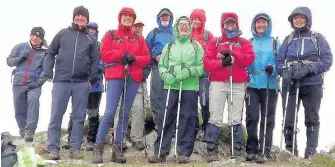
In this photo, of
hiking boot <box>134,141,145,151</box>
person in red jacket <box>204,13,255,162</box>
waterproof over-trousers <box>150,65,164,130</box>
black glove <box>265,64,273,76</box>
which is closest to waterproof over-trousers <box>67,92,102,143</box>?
hiking boot <box>134,141,145,151</box>

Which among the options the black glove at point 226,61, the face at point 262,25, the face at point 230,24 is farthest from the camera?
the face at point 262,25

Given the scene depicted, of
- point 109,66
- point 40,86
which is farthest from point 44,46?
point 109,66

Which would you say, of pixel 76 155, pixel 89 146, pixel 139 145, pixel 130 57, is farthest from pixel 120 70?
pixel 89 146

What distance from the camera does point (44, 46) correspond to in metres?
14.9

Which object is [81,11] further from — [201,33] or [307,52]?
[307,52]

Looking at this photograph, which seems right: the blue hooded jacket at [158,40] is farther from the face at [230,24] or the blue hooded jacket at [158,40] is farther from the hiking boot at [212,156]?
the hiking boot at [212,156]

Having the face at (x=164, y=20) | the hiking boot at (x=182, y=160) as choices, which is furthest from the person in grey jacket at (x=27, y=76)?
the hiking boot at (x=182, y=160)

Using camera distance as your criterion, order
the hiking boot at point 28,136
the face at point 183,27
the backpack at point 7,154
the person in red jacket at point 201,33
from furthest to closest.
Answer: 1. the hiking boot at point 28,136
2. the person in red jacket at point 201,33
3. the face at point 183,27
4. the backpack at point 7,154

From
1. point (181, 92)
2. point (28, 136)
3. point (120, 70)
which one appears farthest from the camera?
point (28, 136)

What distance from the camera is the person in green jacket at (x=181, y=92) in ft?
36.6

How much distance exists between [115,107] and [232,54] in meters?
2.95

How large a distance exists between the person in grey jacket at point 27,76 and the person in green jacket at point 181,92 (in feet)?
15.8

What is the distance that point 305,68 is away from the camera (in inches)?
439

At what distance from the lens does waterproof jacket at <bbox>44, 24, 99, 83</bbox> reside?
1107 cm
